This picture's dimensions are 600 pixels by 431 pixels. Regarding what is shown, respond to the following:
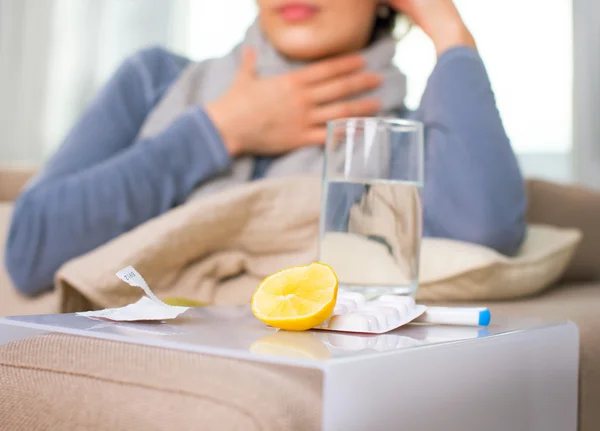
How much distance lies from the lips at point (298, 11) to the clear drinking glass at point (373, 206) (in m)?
0.59

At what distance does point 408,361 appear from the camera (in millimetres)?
417

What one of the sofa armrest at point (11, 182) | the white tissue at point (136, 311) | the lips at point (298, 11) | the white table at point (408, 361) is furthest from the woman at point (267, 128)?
the white tissue at point (136, 311)

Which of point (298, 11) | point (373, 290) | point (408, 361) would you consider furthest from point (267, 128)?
point (408, 361)

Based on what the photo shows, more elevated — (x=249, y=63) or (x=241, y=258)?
(x=249, y=63)

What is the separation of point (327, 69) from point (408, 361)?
892mm

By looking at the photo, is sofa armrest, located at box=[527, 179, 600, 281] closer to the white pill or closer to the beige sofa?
the white pill

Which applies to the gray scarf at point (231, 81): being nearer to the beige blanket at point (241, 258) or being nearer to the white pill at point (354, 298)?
the beige blanket at point (241, 258)

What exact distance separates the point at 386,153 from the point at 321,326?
0.19 metres

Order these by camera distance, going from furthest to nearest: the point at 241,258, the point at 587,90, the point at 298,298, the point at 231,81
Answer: the point at 587,90 < the point at 231,81 < the point at 241,258 < the point at 298,298

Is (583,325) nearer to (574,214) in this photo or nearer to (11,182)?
(574,214)

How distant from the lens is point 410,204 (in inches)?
26.0

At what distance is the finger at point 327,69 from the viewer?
125 cm

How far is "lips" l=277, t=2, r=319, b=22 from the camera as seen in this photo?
3.97 ft

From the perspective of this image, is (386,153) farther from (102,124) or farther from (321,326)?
(102,124)
